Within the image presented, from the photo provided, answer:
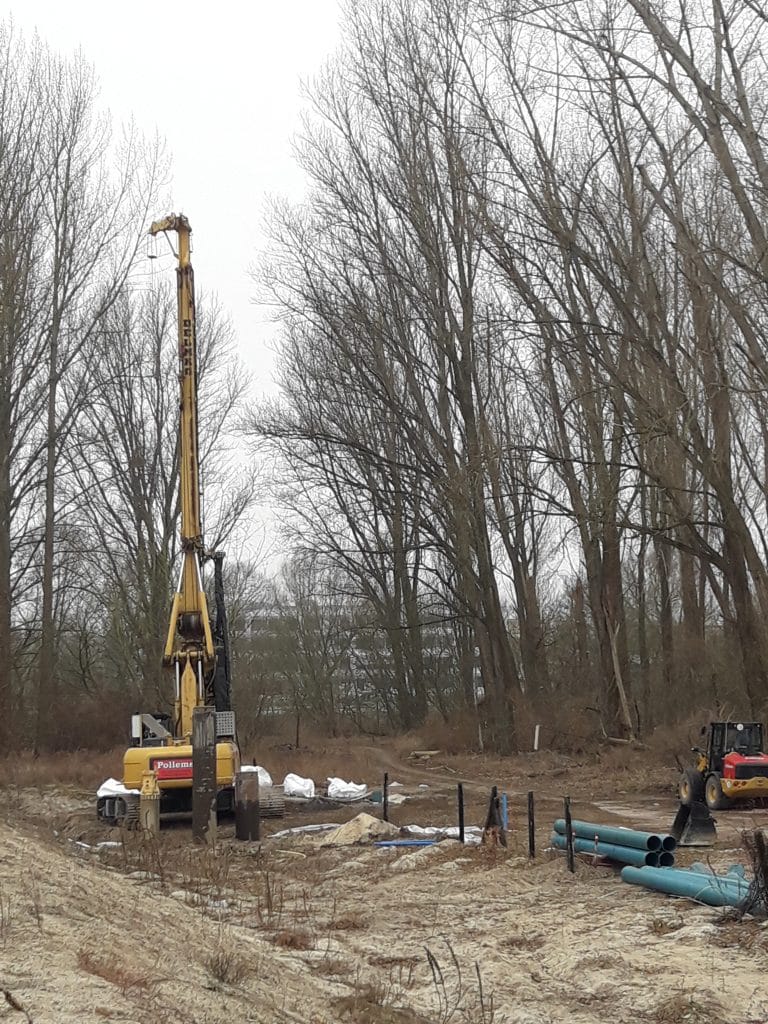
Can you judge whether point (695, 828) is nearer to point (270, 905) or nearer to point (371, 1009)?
point (270, 905)

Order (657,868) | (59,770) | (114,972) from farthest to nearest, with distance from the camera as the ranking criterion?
(59,770) → (657,868) → (114,972)

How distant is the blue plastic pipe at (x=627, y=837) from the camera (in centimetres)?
1057

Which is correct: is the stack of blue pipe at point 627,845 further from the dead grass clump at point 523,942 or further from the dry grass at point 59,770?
the dry grass at point 59,770

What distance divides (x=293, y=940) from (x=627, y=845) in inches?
150

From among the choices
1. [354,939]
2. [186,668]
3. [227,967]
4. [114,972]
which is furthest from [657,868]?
[186,668]

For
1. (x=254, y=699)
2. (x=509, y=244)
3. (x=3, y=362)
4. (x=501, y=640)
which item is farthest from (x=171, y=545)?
(x=509, y=244)

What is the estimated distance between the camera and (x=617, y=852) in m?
10.9

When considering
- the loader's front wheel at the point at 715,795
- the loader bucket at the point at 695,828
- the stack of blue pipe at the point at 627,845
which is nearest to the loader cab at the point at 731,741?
the loader's front wheel at the point at 715,795

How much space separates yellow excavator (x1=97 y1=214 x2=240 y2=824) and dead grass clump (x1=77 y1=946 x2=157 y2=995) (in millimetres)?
8864

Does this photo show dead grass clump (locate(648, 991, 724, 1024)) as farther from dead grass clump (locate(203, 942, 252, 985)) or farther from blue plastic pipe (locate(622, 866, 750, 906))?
dead grass clump (locate(203, 942, 252, 985))

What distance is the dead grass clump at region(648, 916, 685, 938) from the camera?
8.44 metres

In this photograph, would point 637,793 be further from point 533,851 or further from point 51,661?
point 51,661

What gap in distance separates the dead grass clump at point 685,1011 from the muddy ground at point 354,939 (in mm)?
16

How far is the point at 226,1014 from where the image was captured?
5.61 metres
